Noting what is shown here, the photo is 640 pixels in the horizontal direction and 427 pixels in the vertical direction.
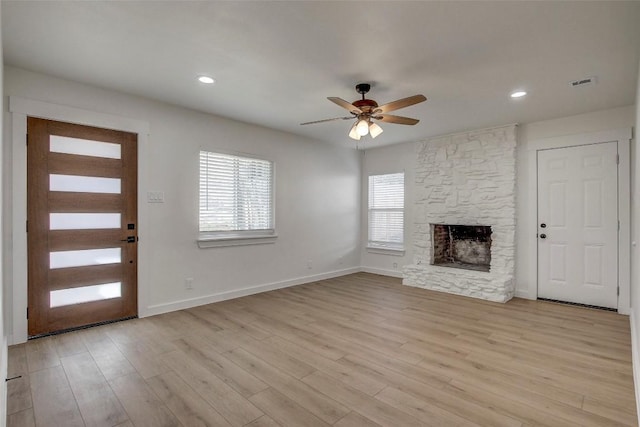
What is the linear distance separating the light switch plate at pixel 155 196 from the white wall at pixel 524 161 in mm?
4244

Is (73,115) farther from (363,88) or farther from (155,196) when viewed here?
(363,88)

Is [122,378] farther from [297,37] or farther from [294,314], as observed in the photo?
[297,37]

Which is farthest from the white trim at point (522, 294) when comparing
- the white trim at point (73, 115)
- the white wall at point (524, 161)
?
the white trim at point (73, 115)

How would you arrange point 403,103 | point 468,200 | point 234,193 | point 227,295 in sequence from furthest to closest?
point 468,200, point 234,193, point 227,295, point 403,103

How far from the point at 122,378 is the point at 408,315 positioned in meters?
3.07

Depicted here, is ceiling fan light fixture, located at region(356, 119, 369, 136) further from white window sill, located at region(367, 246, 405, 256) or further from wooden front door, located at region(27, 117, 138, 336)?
white window sill, located at region(367, 246, 405, 256)

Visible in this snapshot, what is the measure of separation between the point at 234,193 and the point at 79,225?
6.39 ft

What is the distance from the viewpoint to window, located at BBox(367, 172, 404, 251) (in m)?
6.32

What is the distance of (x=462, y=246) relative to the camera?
225 inches

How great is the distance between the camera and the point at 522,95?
3639 millimetres

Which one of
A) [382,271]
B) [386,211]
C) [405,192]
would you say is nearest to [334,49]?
[405,192]

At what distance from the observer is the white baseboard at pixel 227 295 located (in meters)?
3.97

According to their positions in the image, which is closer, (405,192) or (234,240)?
(234,240)

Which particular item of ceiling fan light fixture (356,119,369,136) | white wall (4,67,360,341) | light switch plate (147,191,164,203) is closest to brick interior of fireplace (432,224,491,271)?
white wall (4,67,360,341)
